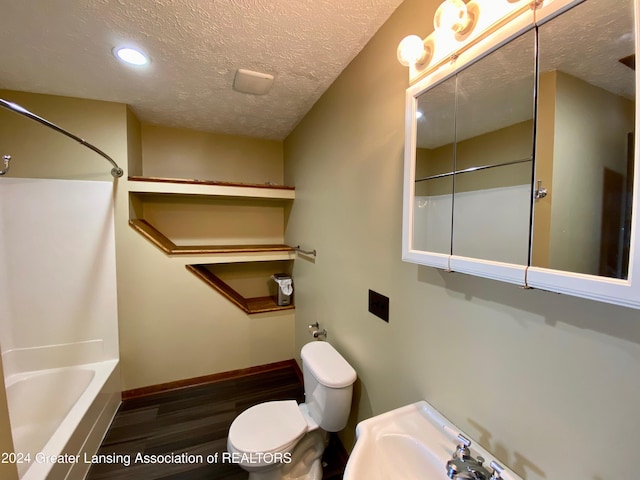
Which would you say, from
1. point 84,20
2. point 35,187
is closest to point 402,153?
point 84,20

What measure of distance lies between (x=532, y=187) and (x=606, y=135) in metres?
0.16

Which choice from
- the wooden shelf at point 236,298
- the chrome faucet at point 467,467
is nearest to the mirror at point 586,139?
the chrome faucet at point 467,467

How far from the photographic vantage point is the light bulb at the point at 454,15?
0.71 m

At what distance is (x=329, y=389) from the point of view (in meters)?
1.30

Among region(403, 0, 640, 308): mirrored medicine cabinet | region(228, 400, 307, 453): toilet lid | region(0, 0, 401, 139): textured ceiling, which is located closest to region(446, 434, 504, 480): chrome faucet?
region(403, 0, 640, 308): mirrored medicine cabinet

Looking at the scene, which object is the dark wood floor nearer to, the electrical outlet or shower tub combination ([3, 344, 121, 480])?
shower tub combination ([3, 344, 121, 480])

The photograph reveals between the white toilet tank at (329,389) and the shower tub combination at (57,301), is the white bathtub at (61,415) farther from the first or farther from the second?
the white toilet tank at (329,389)

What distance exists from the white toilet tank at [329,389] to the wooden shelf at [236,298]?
1110 mm

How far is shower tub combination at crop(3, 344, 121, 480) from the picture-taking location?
1.30m

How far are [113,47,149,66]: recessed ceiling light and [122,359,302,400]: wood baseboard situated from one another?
244 cm

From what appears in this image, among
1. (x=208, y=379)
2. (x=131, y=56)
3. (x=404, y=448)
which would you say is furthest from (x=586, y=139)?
(x=208, y=379)

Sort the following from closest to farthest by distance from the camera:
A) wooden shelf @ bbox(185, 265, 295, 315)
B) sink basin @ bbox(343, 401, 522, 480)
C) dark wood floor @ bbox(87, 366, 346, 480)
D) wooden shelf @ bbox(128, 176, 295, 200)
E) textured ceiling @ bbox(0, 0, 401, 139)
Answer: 1. sink basin @ bbox(343, 401, 522, 480)
2. textured ceiling @ bbox(0, 0, 401, 139)
3. dark wood floor @ bbox(87, 366, 346, 480)
4. wooden shelf @ bbox(128, 176, 295, 200)
5. wooden shelf @ bbox(185, 265, 295, 315)

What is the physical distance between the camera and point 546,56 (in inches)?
23.3

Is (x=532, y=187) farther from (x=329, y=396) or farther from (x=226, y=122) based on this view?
(x=226, y=122)
